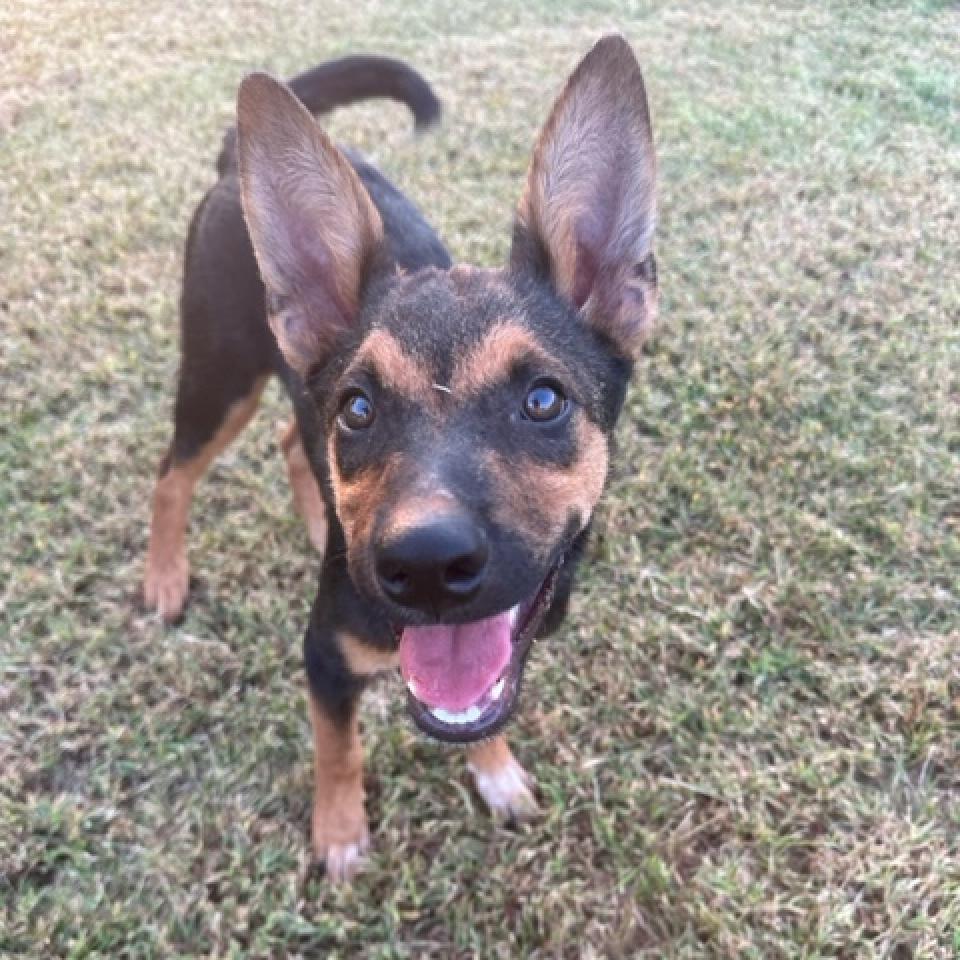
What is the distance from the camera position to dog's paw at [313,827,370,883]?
3213mm

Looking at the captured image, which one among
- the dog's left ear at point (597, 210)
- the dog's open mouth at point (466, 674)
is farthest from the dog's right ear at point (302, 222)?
the dog's open mouth at point (466, 674)

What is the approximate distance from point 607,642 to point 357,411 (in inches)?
73.1

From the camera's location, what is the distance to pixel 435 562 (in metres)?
1.99

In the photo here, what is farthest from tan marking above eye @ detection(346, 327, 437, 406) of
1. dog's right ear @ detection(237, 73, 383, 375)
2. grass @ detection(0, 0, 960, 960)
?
grass @ detection(0, 0, 960, 960)

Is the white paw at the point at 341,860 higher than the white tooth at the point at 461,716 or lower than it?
lower

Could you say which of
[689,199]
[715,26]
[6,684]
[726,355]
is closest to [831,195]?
[689,199]

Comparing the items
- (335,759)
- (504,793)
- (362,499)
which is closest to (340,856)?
(335,759)

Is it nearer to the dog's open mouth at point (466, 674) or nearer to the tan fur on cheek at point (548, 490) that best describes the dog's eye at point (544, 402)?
the tan fur on cheek at point (548, 490)

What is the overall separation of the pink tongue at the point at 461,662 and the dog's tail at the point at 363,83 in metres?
2.81

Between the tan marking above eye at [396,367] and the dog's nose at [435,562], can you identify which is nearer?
the dog's nose at [435,562]

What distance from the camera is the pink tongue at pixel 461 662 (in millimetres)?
2473

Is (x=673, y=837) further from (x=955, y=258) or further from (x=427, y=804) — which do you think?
(x=955, y=258)

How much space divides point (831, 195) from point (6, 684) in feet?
21.6

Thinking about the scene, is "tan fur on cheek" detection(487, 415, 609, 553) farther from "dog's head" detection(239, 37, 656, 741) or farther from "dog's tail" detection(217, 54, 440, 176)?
"dog's tail" detection(217, 54, 440, 176)
